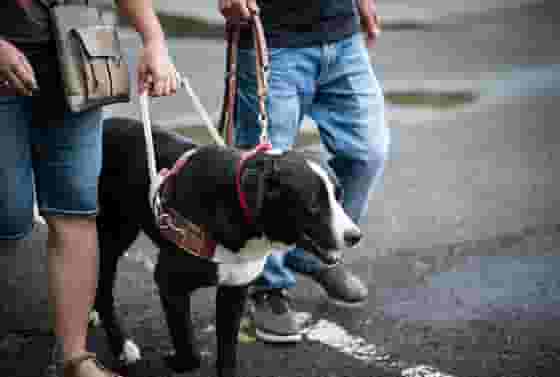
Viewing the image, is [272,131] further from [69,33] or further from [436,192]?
[436,192]

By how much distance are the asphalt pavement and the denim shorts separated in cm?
92

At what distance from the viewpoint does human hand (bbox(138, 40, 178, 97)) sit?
2.81 m

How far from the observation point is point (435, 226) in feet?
16.7

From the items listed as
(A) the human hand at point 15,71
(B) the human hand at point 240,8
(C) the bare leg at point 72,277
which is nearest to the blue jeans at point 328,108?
(B) the human hand at point 240,8

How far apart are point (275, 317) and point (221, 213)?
106 cm

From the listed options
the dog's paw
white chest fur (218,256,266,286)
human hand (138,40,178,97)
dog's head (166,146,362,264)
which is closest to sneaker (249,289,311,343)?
the dog's paw

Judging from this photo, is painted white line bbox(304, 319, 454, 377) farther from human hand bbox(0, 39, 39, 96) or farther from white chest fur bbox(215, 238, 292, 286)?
human hand bbox(0, 39, 39, 96)

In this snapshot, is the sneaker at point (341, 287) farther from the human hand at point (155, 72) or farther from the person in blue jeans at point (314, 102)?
the human hand at point (155, 72)

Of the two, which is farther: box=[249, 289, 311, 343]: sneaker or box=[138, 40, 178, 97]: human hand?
box=[249, 289, 311, 343]: sneaker

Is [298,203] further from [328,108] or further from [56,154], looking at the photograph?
[328,108]

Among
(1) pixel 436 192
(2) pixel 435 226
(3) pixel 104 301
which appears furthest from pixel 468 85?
(3) pixel 104 301

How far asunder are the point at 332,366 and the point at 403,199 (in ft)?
7.76

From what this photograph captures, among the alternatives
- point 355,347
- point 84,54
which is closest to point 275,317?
point 355,347

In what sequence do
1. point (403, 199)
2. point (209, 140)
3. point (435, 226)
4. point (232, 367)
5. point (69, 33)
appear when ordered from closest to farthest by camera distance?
point (69, 33)
point (232, 367)
point (435, 226)
point (403, 199)
point (209, 140)
